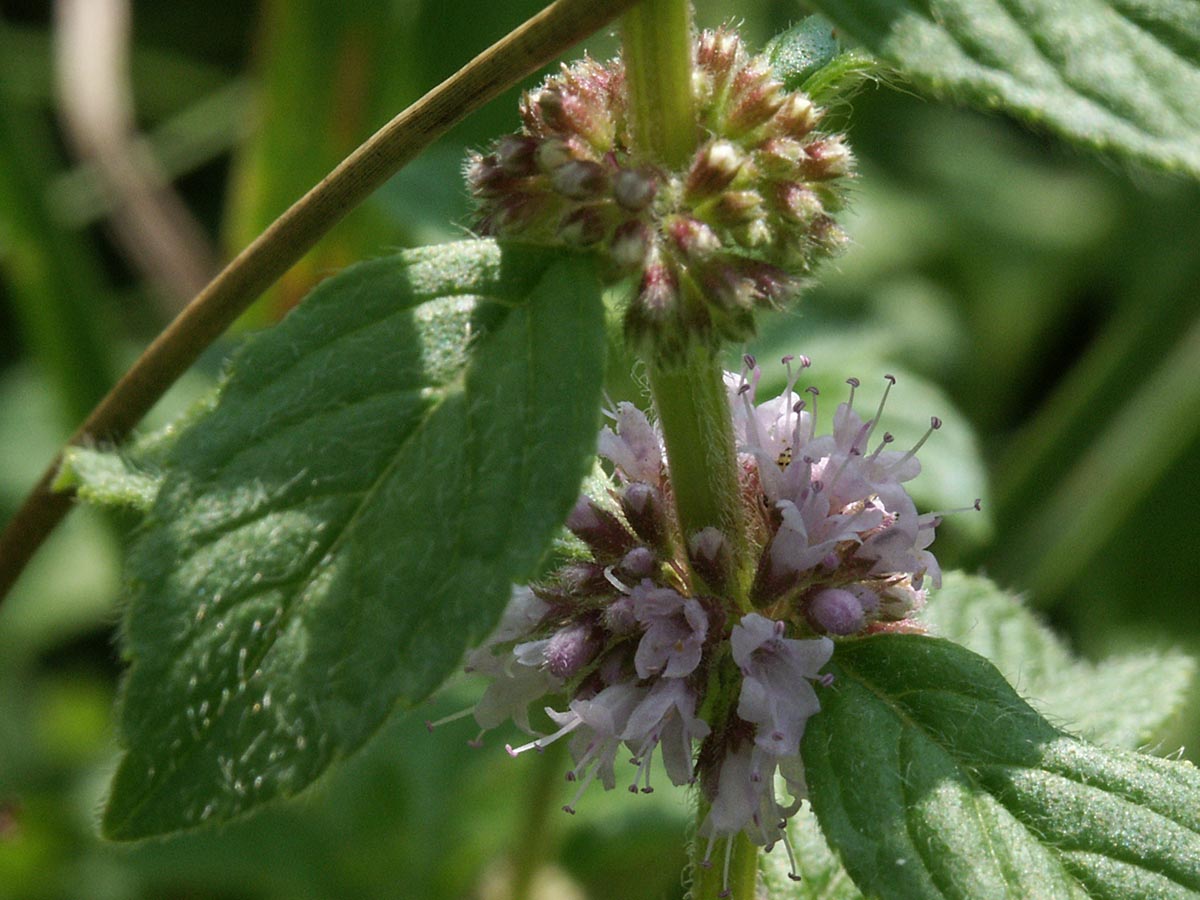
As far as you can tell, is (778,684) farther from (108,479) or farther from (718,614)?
(108,479)

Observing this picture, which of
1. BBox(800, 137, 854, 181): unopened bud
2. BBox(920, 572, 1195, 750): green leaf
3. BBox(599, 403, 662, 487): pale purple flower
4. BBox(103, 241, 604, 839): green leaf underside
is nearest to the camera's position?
BBox(103, 241, 604, 839): green leaf underside

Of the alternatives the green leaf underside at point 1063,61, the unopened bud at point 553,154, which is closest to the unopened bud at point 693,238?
the unopened bud at point 553,154

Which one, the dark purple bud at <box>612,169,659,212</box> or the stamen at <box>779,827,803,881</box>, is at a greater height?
the dark purple bud at <box>612,169,659,212</box>

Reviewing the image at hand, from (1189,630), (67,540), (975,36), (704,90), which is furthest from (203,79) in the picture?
(975,36)

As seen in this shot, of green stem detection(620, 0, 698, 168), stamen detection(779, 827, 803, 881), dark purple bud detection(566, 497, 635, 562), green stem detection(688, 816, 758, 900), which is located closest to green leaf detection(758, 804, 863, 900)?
stamen detection(779, 827, 803, 881)

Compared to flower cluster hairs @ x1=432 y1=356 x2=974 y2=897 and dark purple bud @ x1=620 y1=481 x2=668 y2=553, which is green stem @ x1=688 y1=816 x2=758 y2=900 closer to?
flower cluster hairs @ x1=432 y1=356 x2=974 y2=897

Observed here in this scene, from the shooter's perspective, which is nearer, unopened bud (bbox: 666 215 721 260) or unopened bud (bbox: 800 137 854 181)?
unopened bud (bbox: 666 215 721 260)

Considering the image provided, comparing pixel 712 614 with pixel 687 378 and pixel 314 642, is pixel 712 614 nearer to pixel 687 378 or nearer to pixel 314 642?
pixel 687 378

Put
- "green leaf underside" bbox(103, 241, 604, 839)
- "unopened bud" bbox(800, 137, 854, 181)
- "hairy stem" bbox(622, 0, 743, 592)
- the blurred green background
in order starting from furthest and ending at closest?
the blurred green background < "unopened bud" bbox(800, 137, 854, 181) < "hairy stem" bbox(622, 0, 743, 592) < "green leaf underside" bbox(103, 241, 604, 839)

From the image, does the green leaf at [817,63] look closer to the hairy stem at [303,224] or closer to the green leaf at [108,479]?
the hairy stem at [303,224]
